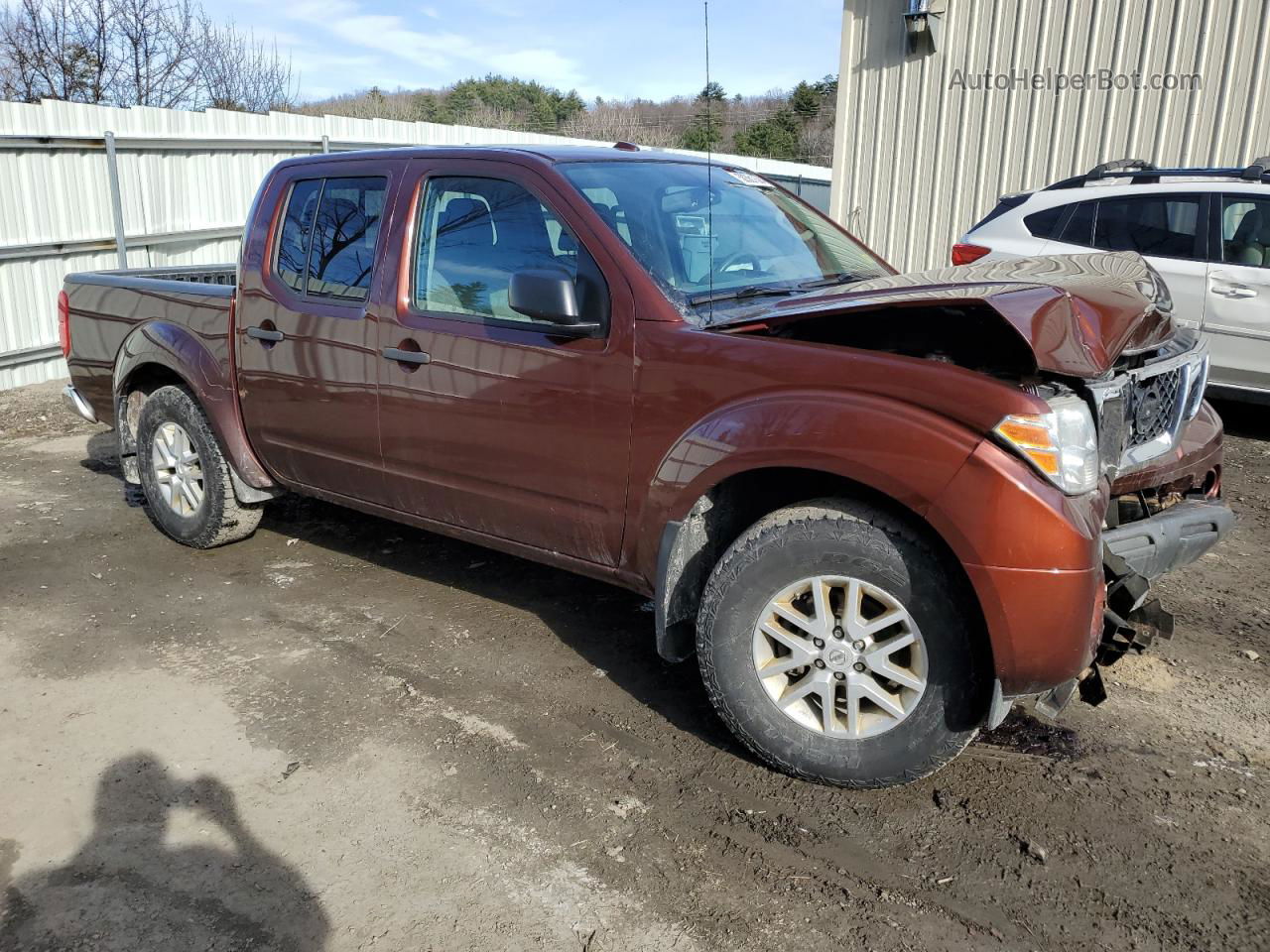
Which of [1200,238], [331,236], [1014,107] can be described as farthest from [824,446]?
[1014,107]

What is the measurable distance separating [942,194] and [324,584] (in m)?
8.31

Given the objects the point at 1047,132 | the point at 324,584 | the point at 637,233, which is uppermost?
the point at 1047,132

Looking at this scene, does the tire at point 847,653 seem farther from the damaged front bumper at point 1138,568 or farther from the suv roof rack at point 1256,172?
A: the suv roof rack at point 1256,172

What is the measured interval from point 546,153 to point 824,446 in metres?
1.73

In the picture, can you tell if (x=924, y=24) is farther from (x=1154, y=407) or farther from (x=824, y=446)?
(x=824, y=446)

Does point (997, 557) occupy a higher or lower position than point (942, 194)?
lower

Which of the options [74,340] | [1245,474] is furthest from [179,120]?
[1245,474]

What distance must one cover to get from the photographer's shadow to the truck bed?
2.42 meters

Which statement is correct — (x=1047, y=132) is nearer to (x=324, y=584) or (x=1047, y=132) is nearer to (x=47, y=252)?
(x=324, y=584)

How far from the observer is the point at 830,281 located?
3936 millimetres

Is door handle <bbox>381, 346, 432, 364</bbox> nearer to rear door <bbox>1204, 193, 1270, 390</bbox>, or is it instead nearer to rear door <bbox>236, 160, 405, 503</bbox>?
rear door <bbox>236, 160, 405, 503</bbox>

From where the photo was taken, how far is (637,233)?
140 inches

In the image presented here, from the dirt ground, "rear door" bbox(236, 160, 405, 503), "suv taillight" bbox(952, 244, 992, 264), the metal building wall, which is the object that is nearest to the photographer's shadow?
the dirt ground

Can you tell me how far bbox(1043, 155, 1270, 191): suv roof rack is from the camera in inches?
268
